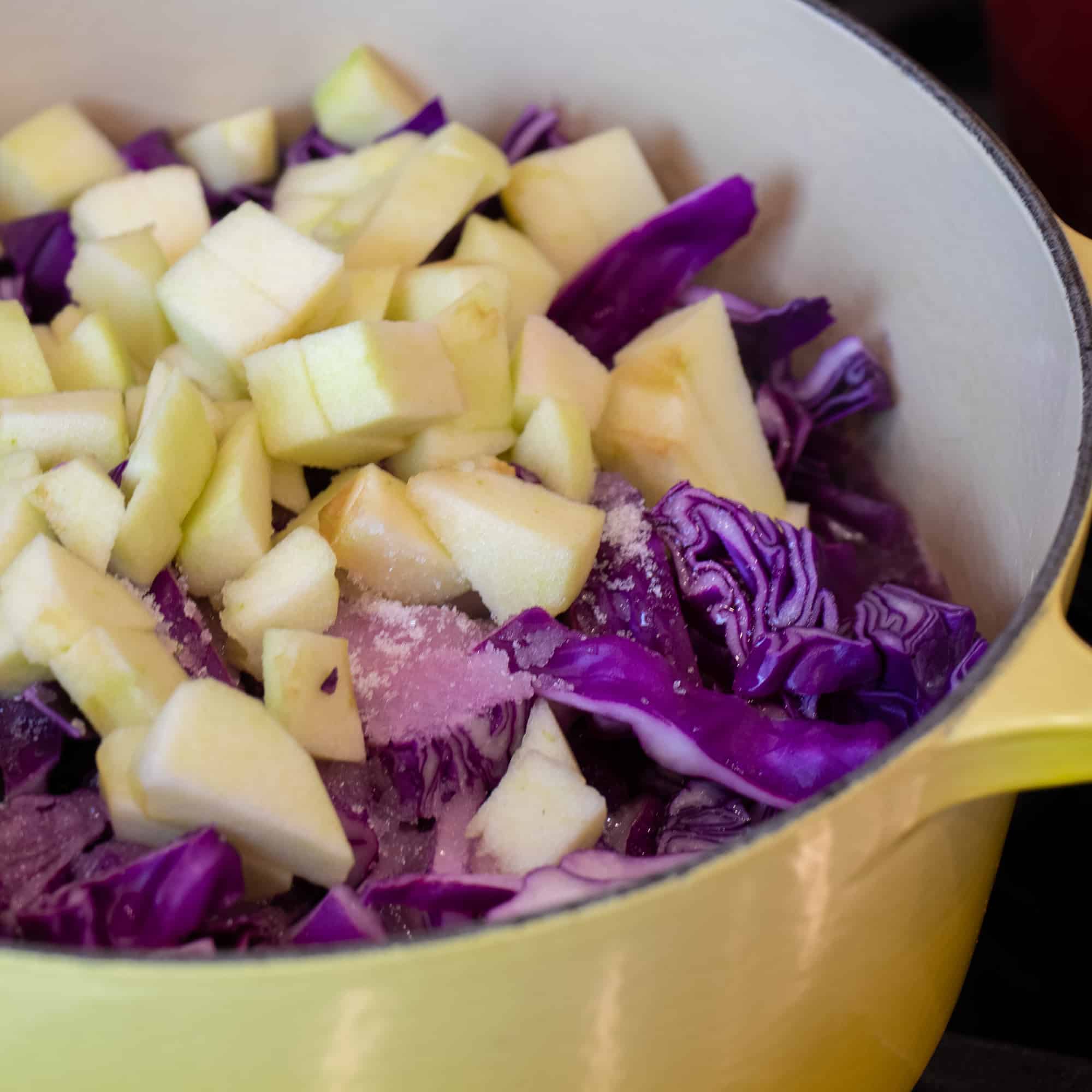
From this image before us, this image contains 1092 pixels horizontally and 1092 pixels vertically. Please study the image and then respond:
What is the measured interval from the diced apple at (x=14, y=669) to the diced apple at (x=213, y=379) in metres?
0.38

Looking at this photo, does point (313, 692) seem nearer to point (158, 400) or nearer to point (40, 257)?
point (158, 400)

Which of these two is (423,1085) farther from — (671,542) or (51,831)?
(671,542)

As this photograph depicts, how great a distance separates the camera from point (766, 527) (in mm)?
1154

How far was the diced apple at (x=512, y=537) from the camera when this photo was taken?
1075 mm

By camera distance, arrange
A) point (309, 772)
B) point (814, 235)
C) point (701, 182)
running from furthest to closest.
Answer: point (701, 182) → point (814, 235) → point (309, 772)

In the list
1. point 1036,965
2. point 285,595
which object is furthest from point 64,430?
point 1036,965

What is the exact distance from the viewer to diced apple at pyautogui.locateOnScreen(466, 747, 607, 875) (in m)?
0.90

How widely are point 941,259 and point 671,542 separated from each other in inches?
16.4

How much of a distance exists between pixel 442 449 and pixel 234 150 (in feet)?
2.07

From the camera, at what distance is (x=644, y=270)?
1443 mm

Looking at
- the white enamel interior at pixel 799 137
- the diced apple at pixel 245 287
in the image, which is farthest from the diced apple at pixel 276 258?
the white enamel interior at pixel 799 137

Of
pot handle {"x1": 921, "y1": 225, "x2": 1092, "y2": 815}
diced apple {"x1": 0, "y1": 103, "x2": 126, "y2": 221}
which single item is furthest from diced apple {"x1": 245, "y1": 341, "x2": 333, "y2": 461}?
pot handle {"x1": 921, "y1": 225, "x2": 1092, "y2": 815}

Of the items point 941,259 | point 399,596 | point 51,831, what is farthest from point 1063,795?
point 51,831

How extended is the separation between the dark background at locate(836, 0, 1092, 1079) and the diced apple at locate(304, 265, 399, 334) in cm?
80
